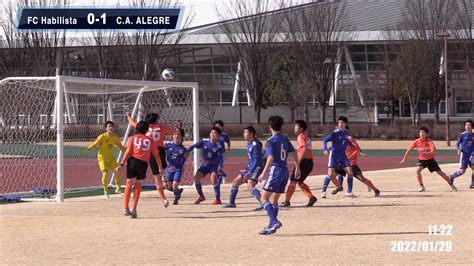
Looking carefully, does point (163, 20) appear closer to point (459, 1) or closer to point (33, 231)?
point (459, 1)

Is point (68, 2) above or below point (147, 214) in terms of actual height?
above

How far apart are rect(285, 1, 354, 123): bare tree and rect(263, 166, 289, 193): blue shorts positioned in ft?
166

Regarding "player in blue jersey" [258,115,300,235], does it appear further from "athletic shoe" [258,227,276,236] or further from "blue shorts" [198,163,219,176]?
"blue shorts" [198,163,219,176]

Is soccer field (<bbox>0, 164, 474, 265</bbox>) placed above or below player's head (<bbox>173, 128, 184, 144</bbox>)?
below

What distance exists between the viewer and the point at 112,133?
68.6 feet

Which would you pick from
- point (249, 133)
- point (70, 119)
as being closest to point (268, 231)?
point (249, 133)

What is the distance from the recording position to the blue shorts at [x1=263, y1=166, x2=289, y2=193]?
44.3 feet

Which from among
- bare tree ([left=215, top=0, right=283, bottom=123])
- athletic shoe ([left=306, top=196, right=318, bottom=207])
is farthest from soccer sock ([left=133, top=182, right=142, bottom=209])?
bare tree ([left=215, top=0, right=283, bottom=123])

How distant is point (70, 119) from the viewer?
2945cm

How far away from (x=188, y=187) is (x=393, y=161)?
57.8 ft

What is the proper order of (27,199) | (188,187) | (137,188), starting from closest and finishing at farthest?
(137,188)
(27,199)
(188,187)

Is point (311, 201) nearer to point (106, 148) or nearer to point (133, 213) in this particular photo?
point (133, 213)

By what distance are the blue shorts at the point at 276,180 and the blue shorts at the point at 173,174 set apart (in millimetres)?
5704

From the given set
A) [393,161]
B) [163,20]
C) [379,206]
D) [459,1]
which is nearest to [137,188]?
[379,206]
